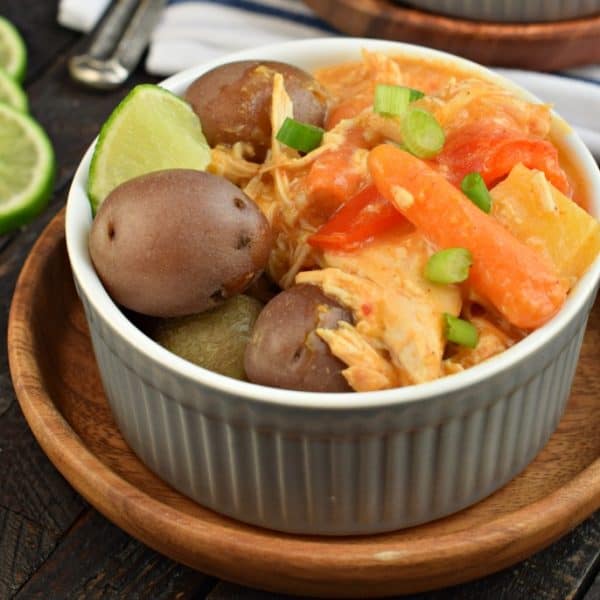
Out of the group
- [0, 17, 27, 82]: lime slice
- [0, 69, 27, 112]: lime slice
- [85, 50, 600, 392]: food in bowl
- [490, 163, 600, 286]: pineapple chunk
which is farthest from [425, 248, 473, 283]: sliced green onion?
[0, 17, 27, 82]: lime slice

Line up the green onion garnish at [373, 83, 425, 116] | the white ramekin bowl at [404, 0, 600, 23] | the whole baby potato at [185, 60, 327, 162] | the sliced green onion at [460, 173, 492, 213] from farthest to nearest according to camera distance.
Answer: the white ramekin bowl at [404, 0, 600, 23], the whole baby potato at [185, 60, 327, 162], the green onion garnish at [373, 83, 425, 116], the sliced green onion at [460, 173, 492, 213]

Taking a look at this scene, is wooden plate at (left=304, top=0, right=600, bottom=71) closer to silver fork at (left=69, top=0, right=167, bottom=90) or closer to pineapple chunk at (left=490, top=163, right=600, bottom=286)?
silver fork at (left=69, top=0, right=167, bottom=90)

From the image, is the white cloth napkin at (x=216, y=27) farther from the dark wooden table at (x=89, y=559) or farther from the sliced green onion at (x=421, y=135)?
the dark wooden table at (x=89, y=559)

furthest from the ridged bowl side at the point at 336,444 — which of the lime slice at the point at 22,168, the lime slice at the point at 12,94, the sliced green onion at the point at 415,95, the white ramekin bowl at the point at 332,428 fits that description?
the lime slice at the point at 12,94

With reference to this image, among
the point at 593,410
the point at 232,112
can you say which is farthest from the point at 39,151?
the point at 593,410

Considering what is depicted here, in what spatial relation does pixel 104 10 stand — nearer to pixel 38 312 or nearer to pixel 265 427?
pixel 38 312
